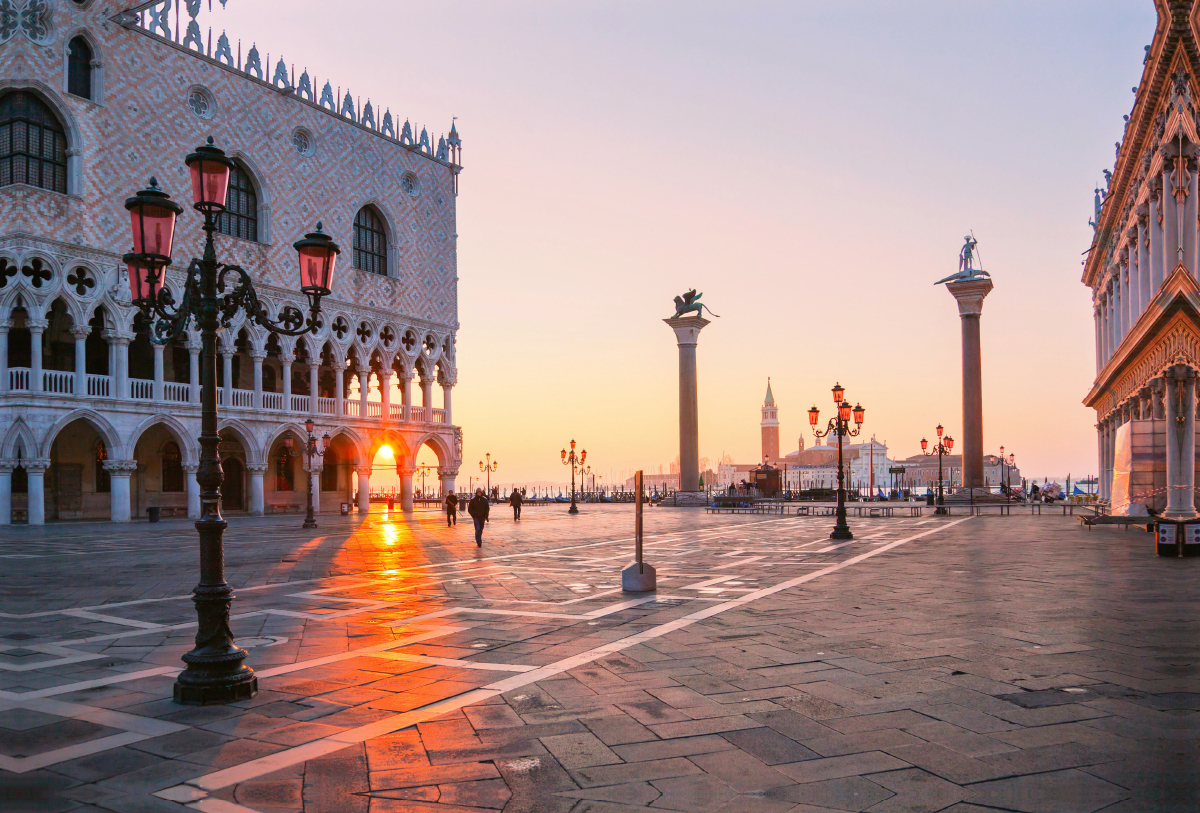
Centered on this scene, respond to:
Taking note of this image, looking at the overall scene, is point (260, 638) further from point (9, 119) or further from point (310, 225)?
point (310, 225)

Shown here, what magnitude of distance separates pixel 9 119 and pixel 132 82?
462cm

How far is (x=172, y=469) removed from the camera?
117 ft

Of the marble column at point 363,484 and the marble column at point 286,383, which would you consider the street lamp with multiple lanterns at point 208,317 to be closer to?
the marble column at point 286,383

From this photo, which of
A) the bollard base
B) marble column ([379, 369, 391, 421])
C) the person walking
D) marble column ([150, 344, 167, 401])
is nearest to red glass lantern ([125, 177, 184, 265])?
the bollard base

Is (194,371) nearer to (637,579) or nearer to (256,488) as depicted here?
(256,488)

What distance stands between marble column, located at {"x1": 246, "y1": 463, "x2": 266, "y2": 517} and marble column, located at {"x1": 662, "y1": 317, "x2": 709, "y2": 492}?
63.1 ft

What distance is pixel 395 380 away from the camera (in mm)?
46438

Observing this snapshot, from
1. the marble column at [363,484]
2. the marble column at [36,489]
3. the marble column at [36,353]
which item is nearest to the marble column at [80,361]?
the marble column at [36,353]

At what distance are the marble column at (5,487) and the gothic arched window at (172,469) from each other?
725cm

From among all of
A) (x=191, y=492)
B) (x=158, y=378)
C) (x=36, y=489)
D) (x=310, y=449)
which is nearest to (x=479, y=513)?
(x=310, y=449)

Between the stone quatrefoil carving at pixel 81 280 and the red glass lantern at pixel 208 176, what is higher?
the stone quatrefoil carving at pixel 81 280

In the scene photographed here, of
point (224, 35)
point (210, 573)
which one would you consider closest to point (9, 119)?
point (224, 35)

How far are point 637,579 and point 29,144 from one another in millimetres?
28919

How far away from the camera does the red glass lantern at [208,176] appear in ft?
20.9
